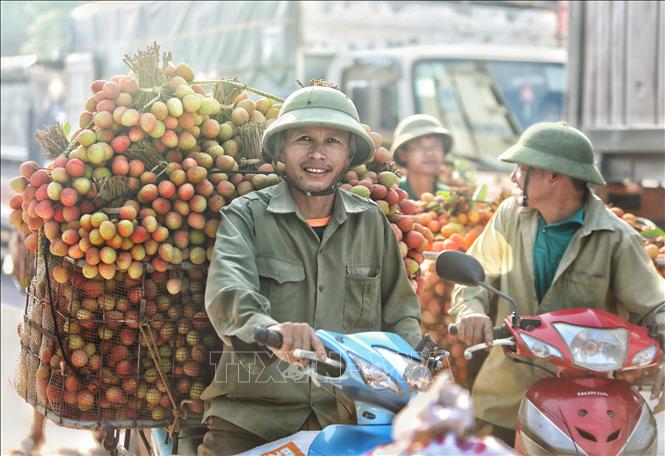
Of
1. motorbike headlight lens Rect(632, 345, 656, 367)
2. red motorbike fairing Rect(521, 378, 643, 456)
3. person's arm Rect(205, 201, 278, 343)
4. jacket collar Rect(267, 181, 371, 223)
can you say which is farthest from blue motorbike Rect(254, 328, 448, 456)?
motorbike headlight lens Rect(632, 345, 656, 367)

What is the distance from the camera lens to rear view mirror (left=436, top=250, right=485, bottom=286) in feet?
11.9

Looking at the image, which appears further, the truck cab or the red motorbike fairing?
the truck cab

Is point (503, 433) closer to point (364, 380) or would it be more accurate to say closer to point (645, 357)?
point (645, 357)

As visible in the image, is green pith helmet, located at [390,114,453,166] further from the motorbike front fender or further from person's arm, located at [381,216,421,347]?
the motorbike front fender

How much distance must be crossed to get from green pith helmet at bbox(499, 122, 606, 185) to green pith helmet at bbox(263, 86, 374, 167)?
1045mm

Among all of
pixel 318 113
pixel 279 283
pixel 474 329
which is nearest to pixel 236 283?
pixel 279 283

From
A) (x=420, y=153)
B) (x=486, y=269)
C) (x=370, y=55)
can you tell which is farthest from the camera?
(x=370, y=55)

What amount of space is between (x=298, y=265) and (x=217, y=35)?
32.5 ft

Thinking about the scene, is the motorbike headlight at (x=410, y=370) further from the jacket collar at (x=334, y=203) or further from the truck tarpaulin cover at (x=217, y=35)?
the truck tarpaulin cover at (x=217, y=35)

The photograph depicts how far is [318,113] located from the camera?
3.42 metres

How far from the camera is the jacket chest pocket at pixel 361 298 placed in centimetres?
354

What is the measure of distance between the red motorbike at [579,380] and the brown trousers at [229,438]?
635 mm

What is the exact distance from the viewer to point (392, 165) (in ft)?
14.1

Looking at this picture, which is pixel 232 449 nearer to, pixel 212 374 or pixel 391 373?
pixel 212 374
